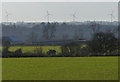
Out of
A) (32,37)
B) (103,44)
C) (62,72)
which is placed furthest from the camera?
(32,37)

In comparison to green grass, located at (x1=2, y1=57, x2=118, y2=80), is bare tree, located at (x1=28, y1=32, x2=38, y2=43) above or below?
below

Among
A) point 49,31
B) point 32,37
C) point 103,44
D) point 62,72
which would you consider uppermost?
point 62,72

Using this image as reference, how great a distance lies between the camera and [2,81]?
14.8 metres

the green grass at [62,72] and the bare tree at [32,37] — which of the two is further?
the bare tree at [32,37]

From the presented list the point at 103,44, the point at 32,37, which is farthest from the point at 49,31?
the point at 103,44

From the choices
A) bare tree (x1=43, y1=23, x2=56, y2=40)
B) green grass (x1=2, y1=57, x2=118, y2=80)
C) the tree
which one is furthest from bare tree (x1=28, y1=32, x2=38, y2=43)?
green grass (x1=2, y1=57, x2=118, y2=80)

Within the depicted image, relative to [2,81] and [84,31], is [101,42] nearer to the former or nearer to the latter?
[84,31]

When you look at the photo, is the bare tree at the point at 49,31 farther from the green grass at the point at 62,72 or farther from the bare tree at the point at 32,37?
the green grass at the point at 62,72

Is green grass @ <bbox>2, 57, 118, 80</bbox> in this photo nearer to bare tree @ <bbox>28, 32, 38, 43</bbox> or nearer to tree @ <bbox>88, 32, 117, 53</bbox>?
tree @ <bbox>88, 32, 117, 53</bbox>

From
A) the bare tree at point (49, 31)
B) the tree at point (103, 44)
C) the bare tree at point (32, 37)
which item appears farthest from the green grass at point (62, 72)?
the bare tree at point (49, 31)

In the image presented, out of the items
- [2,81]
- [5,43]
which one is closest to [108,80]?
[2,81]

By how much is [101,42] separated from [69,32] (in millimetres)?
35778

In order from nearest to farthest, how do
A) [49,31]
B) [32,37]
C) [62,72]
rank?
1. [62,72]
2. [32,37]
3. [49,31]

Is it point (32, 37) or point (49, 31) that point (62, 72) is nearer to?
point (32, 37)
